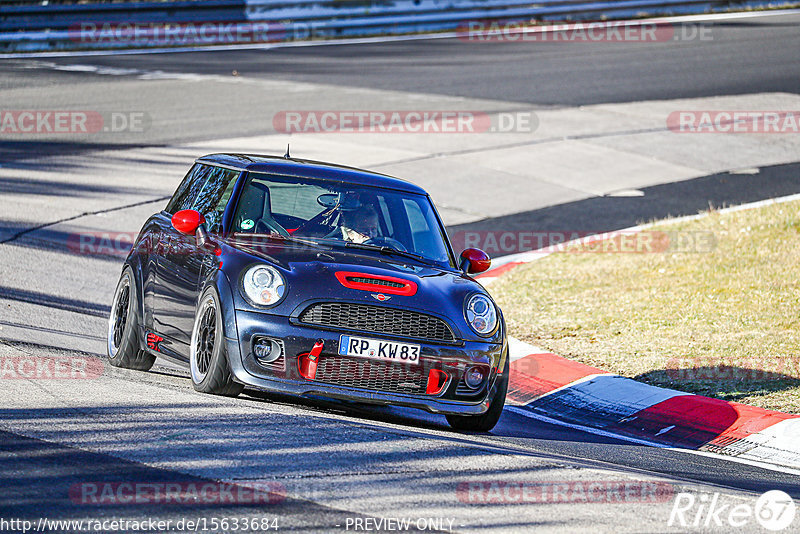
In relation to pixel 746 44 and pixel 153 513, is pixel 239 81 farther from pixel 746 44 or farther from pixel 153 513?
pixel 153 513

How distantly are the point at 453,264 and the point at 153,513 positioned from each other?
3.63 m

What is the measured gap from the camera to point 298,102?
2023cm

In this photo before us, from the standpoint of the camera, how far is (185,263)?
751 centimetres

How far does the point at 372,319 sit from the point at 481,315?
0.75m

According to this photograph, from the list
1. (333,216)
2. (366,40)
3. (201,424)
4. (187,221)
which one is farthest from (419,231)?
(366,40)

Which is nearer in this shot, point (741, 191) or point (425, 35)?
point (741, 191)

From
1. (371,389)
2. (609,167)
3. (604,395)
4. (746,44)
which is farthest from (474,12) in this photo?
(371,389)

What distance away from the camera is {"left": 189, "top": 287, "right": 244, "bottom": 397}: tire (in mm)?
6668

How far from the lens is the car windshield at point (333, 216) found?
24.7 ft

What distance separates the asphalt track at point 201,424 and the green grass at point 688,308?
1505 millimetres

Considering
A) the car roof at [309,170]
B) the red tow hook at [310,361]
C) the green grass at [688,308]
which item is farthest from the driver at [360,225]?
the green grass at [688,308]

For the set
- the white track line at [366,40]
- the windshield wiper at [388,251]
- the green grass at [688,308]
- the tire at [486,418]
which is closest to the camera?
the tire at [486,418]

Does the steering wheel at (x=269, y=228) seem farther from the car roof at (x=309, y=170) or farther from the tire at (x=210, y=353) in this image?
the tire at (x=210, y=353)

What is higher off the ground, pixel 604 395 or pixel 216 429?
pixel 216 429
